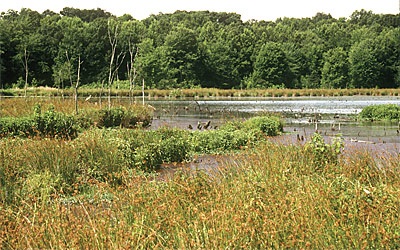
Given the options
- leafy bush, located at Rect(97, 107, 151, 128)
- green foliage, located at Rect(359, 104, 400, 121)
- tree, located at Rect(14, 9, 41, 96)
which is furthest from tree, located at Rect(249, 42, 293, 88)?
leafy bush, located at Rect(97, 107, 151, 128)

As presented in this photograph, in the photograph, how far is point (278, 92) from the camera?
68.1 metres

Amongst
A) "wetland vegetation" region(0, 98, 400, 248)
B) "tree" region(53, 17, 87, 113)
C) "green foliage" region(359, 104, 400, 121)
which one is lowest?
"green foliage" region(359, 104, 400, 121)

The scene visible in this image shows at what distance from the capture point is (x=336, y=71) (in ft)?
294

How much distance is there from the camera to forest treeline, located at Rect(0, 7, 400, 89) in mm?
78312

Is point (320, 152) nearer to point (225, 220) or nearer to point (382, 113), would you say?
point (225, 220)

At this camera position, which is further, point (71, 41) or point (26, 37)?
point (71, 41)

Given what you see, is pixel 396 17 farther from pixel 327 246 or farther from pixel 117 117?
pixel 327 246

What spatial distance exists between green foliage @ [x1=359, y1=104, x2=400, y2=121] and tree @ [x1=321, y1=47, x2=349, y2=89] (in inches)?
2328

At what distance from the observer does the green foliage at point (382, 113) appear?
2970cm

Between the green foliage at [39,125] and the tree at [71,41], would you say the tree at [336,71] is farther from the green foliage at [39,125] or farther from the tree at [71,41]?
the green foliage at [39,125]

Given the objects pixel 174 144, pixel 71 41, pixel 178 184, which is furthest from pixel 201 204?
pixel 71 41

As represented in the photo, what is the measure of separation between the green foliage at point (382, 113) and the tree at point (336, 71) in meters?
59.1

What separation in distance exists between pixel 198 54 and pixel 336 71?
2464cm

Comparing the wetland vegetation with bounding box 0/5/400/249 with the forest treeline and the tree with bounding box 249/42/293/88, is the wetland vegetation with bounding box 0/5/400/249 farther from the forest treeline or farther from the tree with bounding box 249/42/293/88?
the tree with bounding box 249/42/293/88
